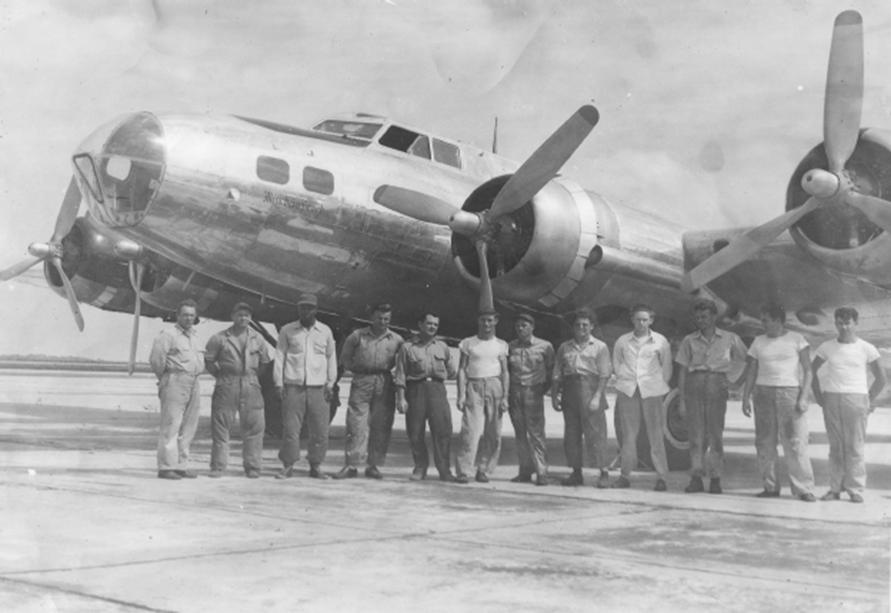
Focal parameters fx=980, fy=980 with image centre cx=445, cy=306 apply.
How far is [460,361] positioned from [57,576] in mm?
5672

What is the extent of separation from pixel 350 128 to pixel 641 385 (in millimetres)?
4860

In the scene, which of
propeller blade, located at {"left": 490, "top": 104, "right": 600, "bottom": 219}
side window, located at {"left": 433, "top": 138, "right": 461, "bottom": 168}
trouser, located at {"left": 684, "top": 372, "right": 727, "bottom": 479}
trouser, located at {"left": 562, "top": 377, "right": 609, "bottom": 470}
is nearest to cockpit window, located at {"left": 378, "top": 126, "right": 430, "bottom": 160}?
side window, located at {"left": 433, "top": 138, "right": 461, "bottom": 168}

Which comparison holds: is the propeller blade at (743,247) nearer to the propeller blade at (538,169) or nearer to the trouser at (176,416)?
the propeller blade at (538,169)

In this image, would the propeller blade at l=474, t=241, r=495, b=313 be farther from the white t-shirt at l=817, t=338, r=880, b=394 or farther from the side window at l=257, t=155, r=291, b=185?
the white t-shirt at l=817, t=338, r=880, b=394

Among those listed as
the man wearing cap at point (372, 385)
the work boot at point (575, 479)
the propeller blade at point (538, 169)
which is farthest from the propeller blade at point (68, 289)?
the work boot at point (575, 479)

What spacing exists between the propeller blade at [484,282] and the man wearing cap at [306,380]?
1.68m

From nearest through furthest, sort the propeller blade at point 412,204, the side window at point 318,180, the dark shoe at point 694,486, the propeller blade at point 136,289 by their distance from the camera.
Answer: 1. the dark shoe at point 694,486
2. the side window at point 318,180
3. the propeller blade at point 412,204
4. the propeller blade at point 136,289

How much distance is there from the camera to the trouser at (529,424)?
9.79 metres

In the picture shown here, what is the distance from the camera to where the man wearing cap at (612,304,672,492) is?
31.8 feet

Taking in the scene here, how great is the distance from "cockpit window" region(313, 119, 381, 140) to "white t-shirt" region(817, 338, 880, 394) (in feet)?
19.0

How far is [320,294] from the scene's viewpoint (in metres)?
11.3

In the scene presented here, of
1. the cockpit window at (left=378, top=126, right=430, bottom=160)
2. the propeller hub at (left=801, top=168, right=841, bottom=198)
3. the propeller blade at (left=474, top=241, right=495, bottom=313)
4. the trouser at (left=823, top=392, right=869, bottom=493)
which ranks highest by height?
the cockpit window at (left=378, top=126, right=430, bottom=160)

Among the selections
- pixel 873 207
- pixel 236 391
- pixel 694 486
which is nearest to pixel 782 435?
pixel 694 486

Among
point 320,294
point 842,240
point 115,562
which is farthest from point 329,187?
point 115,562
